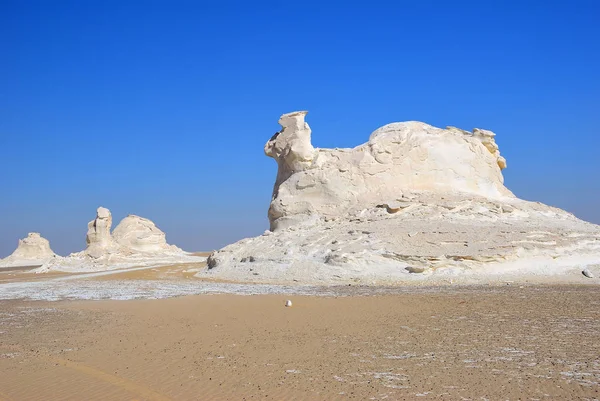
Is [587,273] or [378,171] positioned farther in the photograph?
[378,171]

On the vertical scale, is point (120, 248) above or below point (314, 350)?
above

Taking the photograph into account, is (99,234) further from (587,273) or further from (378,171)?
(587,273)

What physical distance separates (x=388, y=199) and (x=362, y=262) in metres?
6.73

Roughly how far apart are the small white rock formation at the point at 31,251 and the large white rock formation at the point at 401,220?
3459 centimetres

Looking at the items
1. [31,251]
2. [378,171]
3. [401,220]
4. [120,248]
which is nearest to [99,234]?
[120,248]

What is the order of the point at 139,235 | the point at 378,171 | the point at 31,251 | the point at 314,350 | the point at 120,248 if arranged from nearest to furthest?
the point at 314,350, the point at 378,171, the point at 120,248, the point at 139,235, the point at 31,251

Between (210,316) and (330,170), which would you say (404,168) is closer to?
(330,170)

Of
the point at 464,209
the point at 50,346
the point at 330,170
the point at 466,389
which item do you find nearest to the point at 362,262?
the point at 464,209

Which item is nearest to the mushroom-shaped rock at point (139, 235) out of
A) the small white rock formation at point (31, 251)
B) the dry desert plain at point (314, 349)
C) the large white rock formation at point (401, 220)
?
the small white rock formation at point (31, 251)

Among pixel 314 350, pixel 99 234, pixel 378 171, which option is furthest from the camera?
pixel 99 234

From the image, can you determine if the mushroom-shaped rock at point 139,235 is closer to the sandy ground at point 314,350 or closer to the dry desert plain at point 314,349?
the dry desert plain at point 314,349

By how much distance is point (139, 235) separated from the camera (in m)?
49.1

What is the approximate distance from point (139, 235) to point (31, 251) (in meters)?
14.6

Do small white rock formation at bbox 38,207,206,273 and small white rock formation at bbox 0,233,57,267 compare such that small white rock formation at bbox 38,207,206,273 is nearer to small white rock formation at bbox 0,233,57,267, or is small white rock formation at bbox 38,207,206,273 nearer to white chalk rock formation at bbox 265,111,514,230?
small white rock formation at bbox 0,233,57,267
